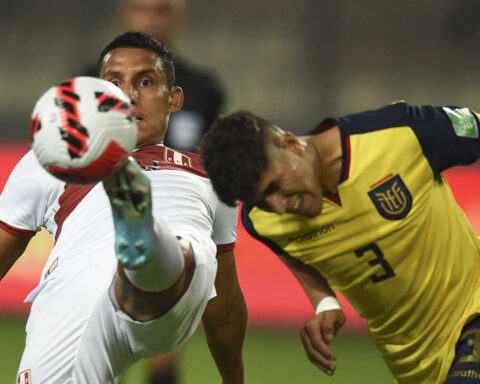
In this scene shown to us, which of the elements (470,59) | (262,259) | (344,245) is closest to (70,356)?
(344,245)

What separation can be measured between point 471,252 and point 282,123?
5.05 m

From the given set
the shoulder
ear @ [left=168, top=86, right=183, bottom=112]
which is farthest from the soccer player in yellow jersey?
ear @ [left=168, top=86, right=183, bottom=112]

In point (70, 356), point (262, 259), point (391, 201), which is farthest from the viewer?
point (262, 259)

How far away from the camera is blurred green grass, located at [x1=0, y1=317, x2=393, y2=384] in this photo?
390 centimetres

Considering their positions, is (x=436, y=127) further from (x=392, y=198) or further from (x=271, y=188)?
(x=271, y=188)

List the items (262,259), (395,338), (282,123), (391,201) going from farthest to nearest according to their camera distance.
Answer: (282,123), (262,259), (395,338), (391,201)

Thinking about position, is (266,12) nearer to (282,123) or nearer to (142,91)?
(282,123)

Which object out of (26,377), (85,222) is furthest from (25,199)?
(26,377)

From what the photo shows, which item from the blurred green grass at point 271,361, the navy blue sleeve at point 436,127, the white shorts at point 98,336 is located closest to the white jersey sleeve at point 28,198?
the white shorts at point 98,336

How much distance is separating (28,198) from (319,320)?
3.27 feet

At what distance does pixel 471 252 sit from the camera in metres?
2.69

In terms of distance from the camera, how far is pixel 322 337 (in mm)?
2346

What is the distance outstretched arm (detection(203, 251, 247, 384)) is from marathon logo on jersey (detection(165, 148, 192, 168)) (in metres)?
0.48

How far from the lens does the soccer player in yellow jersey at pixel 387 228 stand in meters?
2.36
